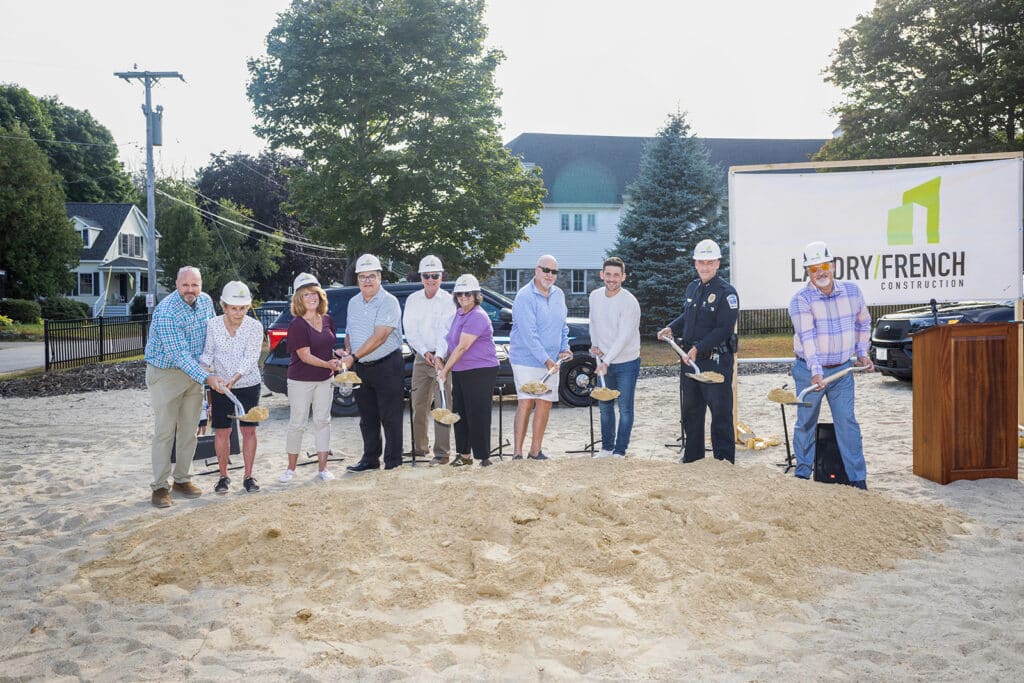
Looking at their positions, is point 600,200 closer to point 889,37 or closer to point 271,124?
point 889,37

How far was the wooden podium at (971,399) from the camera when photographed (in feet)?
23.5

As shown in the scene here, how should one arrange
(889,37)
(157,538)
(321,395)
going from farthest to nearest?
(889,37) → (321,395) → (157,538)

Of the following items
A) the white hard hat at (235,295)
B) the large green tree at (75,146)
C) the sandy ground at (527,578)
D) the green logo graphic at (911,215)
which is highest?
the large green tree at (75,146)

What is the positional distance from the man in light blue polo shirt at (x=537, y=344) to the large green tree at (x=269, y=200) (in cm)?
3969

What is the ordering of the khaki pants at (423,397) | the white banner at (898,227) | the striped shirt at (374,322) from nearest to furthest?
the striped shirt at (374,322), the khaki pants at (423,397), the white banner at (898,227)

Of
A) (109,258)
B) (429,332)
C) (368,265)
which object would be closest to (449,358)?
(429,332)

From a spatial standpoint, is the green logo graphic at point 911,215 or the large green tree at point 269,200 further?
the large green tree at point 269,200

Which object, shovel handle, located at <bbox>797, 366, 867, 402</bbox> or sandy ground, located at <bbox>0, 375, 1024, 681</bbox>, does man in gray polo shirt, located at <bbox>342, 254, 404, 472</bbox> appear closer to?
sandy ground, located at <bbox>0, 375, 1024, 681</bbox>

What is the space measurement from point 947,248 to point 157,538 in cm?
791

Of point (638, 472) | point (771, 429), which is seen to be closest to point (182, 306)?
point (638, 472)

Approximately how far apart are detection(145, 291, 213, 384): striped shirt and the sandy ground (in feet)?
3.61

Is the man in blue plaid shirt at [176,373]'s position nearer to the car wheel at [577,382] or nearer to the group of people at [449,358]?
the group of people at [449,358]

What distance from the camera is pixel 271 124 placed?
28.3m

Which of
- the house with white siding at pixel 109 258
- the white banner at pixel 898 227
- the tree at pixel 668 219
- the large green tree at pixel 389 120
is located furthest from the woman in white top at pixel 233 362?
the house with white siding at pixel 109 258
